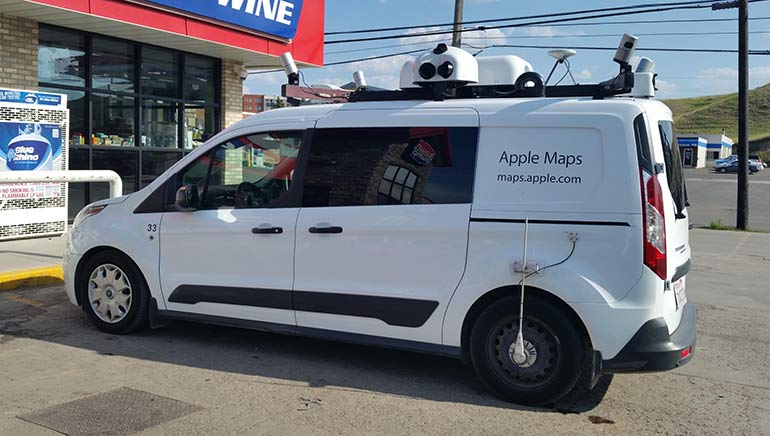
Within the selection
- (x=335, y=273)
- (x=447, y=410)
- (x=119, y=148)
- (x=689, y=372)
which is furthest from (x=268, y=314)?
(x=119, y=148)

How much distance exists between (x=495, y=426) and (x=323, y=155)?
235cm

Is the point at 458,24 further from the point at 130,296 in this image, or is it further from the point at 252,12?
the point at 130,296

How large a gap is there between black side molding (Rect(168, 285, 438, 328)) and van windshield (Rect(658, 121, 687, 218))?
180 centimetres

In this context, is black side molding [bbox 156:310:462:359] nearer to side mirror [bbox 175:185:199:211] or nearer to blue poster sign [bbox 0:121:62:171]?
side mirror [bbox 175:185:199:211]

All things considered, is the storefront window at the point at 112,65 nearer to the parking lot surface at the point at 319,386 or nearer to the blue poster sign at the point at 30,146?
the blue poster sign at the point at 30,146

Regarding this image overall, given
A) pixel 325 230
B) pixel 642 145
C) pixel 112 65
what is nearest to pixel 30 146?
pixel 112 65

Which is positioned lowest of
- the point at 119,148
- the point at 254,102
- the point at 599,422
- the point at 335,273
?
the point at 599,422

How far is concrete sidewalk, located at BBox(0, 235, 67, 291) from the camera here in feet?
26.4

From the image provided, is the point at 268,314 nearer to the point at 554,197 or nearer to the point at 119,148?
the point at 554,197

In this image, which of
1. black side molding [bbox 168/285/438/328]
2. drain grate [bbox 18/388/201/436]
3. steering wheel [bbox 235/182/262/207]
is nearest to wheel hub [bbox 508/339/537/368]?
black side molding [bbox 168/285/438/328]

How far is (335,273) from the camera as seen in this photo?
5301mm

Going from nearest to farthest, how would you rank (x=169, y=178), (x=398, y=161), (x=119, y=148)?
(x=398, y=161)
(x=169, y=178)
(x=119, y=148)

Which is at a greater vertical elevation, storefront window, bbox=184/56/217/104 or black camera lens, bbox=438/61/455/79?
storefront window, bbox=184/56/217/104

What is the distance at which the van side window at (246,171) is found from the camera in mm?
5625
